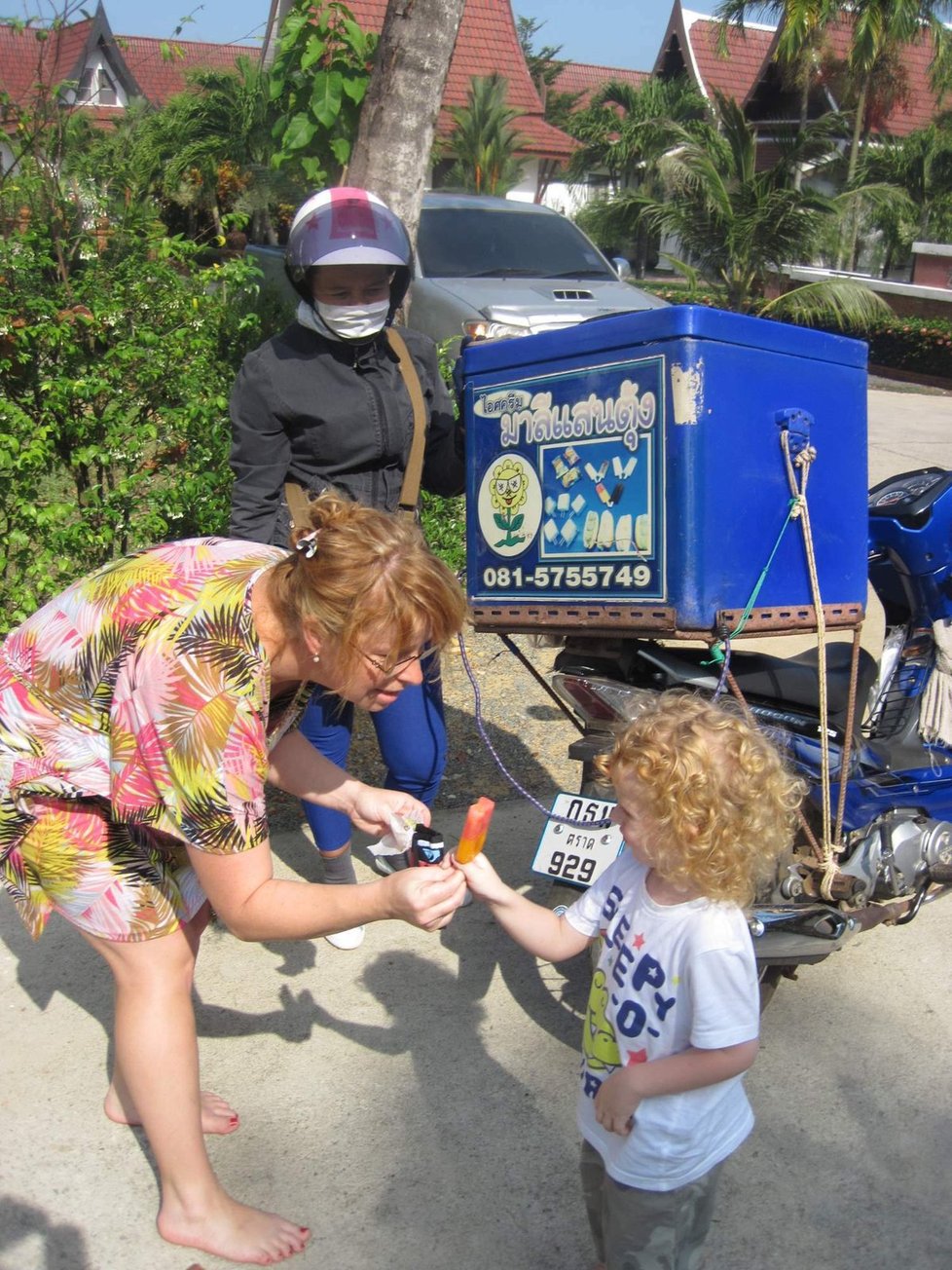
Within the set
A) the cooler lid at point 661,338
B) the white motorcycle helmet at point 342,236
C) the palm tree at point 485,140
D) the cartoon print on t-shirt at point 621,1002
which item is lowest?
the cartoon print on t-shirt at point 621,1002

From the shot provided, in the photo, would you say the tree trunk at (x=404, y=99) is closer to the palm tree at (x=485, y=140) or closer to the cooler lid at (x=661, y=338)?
the cooler lid at (x=661, y=338)

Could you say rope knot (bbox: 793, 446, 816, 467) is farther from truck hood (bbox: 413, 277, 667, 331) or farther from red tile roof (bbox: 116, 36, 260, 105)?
red tile roof (bbox: 116, 36, 260, 105)

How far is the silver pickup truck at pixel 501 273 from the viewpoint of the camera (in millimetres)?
7656

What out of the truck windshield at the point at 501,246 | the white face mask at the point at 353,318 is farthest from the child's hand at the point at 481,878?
the truck windshield at the point at 501,246

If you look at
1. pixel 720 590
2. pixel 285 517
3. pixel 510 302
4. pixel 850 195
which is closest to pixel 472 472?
pixel 285 517

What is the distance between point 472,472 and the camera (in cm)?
316

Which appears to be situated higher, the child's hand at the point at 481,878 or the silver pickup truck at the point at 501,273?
the silver pickup truck at the point at 501,273

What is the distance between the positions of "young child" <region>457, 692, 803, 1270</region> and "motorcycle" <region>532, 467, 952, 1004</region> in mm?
702

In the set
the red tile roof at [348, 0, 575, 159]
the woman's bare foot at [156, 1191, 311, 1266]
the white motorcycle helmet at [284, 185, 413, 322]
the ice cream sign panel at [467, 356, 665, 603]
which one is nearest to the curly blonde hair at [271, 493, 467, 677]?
the ice cream sign panel at [467, 356, 665, 603]

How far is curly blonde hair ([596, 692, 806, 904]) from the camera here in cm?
184

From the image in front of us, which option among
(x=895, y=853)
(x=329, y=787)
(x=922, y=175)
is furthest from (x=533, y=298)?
(x=922, y=175)

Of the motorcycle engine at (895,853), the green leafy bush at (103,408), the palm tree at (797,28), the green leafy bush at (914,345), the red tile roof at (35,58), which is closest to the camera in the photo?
the motorcycle engine at (895,853)

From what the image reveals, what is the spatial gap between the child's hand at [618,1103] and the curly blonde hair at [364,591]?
0.77 meters

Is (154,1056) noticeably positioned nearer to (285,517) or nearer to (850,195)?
(285,517)
